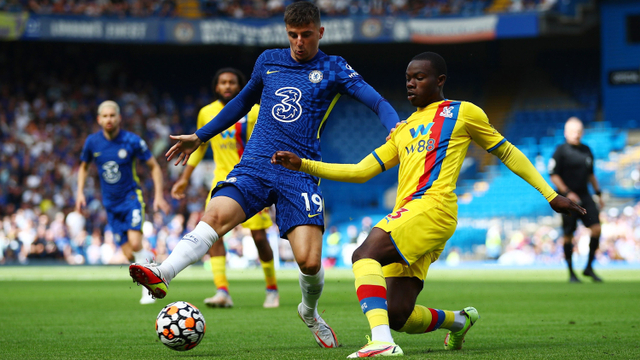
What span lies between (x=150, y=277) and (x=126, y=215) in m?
6.06

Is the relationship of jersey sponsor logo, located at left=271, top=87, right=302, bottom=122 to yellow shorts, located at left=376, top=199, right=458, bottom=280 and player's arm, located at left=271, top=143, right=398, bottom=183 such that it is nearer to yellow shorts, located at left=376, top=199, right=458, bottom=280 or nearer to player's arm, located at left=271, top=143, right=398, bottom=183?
player's arm, located at left=271, top=143, right=398, bottom=183

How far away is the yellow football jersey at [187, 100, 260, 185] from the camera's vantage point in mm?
8766

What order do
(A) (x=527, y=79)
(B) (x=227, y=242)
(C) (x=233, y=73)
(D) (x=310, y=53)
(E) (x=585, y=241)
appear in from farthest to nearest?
1. (A) (x=527, y=79)
2. (B) (x=227, y=242)
3. (E) (x=585, y=241)
4. (C) (x=233, y=73)
5. (D) (x=310, y=53)

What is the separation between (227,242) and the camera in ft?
77.7

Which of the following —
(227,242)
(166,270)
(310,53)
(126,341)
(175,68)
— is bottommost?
(227,242)

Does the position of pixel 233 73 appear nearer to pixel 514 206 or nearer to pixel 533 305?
pixel 533 305

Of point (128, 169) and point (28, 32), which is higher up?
point (28, 32)

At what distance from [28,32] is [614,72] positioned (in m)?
20.4

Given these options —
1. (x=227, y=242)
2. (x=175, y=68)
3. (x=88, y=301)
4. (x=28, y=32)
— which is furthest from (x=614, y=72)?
(x=88, y=301)

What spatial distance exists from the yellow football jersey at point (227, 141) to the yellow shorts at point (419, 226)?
4.42 m

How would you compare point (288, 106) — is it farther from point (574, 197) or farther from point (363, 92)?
point (574, 197)

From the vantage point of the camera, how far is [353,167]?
184 inches

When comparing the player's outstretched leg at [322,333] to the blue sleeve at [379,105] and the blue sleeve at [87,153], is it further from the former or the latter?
the blue sleeve at [87,153]

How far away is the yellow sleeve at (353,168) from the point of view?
4602 mm
